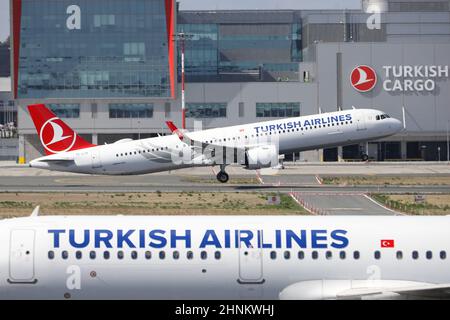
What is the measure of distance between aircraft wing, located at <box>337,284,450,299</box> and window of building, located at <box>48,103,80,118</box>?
114m

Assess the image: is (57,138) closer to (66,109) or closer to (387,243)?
(66,109)

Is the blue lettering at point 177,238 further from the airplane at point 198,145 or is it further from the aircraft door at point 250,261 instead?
the airplane at point 198,145

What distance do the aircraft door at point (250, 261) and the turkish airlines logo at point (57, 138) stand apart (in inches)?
2267

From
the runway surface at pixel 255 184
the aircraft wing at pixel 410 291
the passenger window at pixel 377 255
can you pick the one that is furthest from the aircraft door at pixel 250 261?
the runway surface at pixel 255 184

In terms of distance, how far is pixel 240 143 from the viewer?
8088 cm

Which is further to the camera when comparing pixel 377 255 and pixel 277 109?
pixel 277 109

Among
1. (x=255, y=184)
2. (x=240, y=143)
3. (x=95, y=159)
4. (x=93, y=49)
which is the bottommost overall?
(x=255, y=184)

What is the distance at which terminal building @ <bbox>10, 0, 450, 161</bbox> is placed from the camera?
130 m

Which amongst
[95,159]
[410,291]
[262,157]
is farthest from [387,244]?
[95,159]

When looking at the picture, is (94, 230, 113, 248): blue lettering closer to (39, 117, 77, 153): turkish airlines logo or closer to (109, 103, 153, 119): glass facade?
(39, 117, 77, 153): turkish airlines logo

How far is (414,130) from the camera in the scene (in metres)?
131

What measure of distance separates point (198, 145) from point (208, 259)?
58.3 meters

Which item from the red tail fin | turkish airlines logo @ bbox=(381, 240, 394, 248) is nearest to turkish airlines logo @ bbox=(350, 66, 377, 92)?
the red tail fin
